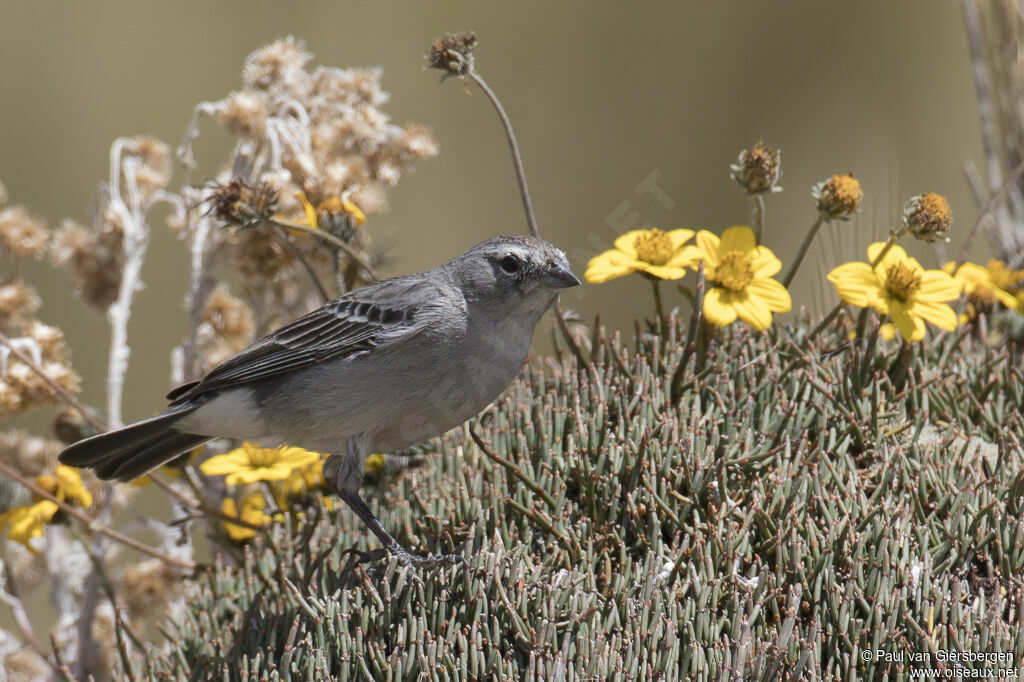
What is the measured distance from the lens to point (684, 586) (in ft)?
6.59

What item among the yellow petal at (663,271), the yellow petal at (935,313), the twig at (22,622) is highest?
the yellow petal at (663,271)

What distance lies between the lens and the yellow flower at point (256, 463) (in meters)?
2.68

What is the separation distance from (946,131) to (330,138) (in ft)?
13.1

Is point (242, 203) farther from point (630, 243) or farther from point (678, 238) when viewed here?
point (678, 238)

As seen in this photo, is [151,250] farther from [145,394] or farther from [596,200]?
[596,200]

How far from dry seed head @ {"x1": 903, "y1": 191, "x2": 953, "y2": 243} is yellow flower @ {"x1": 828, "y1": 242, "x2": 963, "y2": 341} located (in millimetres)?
126

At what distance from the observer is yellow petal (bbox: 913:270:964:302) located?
8.70ft

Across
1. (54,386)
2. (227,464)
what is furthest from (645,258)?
(54,386)

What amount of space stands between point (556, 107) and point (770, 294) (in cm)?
287

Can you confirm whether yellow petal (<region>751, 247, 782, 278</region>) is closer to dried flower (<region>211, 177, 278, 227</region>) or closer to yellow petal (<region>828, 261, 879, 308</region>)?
yellow petal (<region>828, 261, 879, 308</region>)

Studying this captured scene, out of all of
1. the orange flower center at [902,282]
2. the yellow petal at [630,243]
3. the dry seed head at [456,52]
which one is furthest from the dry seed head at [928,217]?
the dry seed head at [456,52]

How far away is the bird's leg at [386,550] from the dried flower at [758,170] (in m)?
1.31

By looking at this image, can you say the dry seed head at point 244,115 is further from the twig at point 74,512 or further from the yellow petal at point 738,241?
the yellow petal at point 738,241

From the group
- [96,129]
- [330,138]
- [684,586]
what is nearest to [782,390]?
[684,586]
